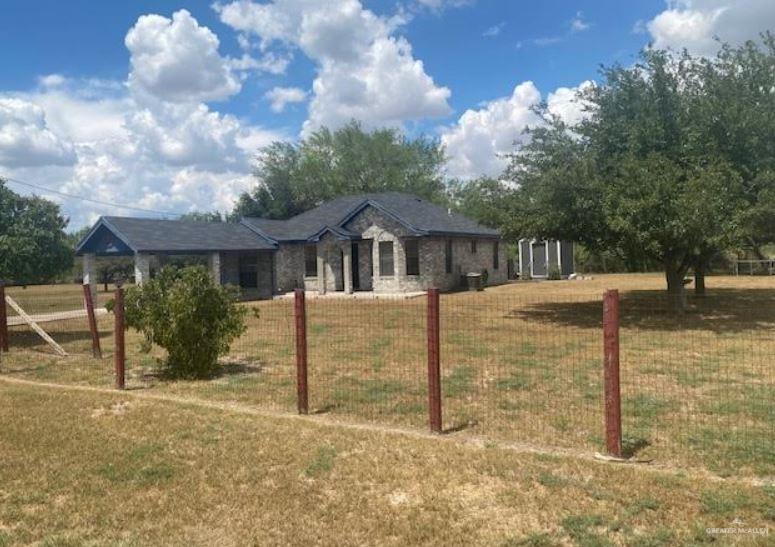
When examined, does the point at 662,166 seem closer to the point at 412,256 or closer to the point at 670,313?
the point at 670,313

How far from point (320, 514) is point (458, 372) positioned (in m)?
5.85

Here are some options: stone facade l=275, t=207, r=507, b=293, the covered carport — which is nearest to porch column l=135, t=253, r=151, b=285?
the covered carport

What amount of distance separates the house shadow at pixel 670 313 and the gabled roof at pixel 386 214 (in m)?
7.12

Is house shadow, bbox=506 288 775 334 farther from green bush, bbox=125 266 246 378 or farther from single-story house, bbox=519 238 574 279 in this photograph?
single-story house, bbox=519 238 574 279

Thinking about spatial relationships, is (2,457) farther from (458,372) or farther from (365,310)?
(365,310)

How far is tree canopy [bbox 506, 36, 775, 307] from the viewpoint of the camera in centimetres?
1552

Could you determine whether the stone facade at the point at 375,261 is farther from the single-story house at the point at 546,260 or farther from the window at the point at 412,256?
the single-story house at the point at 546,260

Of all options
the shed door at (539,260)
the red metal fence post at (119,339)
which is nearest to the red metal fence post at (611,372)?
the red metal fence post at (119,339)

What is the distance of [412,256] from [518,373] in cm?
1839

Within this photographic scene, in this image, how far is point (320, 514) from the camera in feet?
16.1

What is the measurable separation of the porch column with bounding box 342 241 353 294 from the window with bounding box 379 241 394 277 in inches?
55.0

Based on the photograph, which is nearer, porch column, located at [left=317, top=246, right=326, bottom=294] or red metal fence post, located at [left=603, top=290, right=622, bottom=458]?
red metal fence post, located at [left=603, top=290, right=622, bottom=458]

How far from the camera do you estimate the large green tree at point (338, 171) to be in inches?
1989

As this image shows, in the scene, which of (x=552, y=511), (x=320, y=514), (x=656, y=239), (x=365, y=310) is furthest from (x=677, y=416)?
(x=365, y=310)
